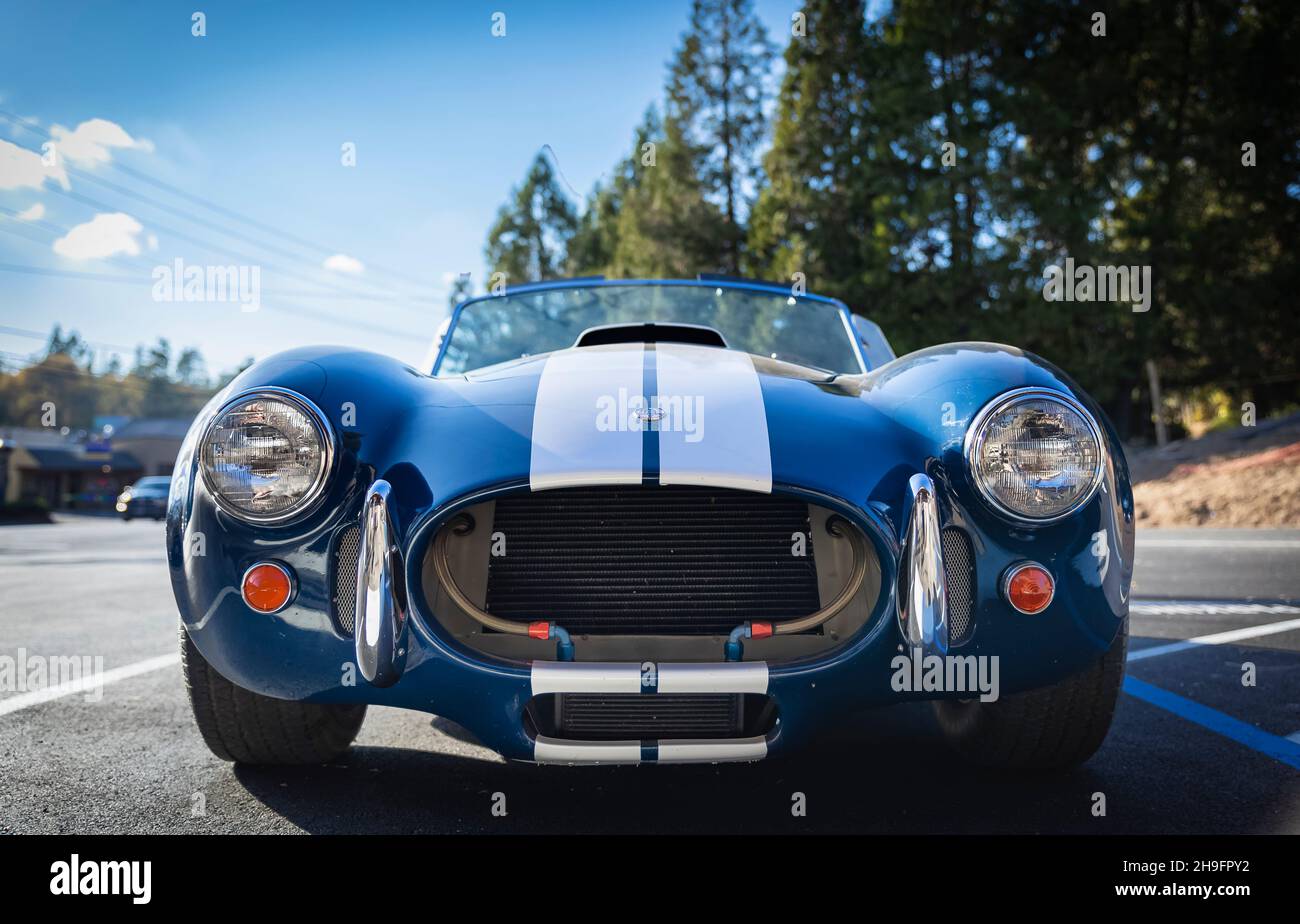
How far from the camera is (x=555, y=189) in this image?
37250 millimetres

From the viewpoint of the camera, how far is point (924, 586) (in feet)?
5.66

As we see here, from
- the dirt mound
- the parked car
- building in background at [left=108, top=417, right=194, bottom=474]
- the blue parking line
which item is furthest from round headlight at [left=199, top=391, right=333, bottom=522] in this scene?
building in background at [left=108, top=417, right=194, bottom=474]

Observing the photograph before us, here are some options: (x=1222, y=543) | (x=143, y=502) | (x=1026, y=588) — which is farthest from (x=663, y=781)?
(x=143, y=502)

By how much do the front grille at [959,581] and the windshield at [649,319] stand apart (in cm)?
126

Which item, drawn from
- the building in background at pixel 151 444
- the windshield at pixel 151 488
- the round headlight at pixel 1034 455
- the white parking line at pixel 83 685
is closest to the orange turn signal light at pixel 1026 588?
the round headlight at pixel 1034 455

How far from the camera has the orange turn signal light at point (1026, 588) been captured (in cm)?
180

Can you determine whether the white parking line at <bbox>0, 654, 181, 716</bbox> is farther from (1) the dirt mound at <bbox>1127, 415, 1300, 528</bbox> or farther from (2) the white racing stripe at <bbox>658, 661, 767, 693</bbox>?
(1) the dirt mound at <bbox>1127, 415, 1300, 528</bbox>

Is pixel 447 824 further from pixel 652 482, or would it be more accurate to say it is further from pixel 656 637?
pixel 652 482

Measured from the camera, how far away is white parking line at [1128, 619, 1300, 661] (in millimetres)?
3678

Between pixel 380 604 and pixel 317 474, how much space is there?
31 centimetres

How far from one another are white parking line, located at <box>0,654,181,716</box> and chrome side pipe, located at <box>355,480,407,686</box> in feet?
5.61

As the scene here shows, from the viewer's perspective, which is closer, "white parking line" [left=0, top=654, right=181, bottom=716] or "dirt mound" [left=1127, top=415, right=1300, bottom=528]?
"white parking line" [left=0, top=654, right=181, bottom=716]

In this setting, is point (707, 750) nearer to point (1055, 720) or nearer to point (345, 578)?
point (345, 578)
